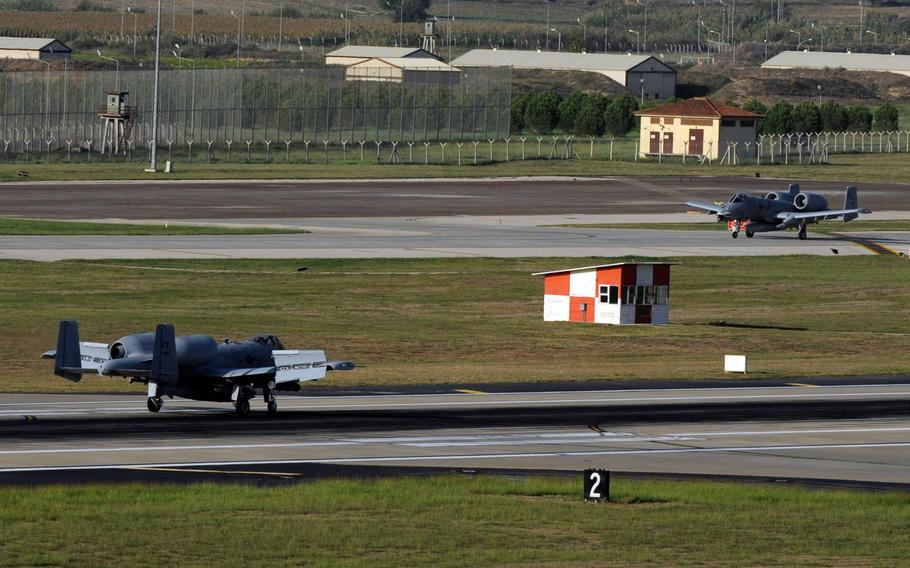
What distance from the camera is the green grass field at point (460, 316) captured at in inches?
2271

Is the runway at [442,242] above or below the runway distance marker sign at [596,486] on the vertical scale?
above

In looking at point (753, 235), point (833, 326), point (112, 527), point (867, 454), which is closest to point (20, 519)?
point (112, 527)

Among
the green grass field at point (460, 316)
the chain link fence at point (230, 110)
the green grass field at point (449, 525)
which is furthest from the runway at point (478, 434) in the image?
the chain link fence at point (230, 110)

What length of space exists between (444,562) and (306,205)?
10414cm

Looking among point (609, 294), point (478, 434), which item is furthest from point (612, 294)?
point (478, 434)

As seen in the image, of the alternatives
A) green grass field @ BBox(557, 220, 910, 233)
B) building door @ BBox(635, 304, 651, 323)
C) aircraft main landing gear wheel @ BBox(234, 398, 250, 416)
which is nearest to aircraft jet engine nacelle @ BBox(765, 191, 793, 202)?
green grass field @ BBox(557, 220, 910, 233)

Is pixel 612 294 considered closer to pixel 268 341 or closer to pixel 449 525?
pixel 268 341

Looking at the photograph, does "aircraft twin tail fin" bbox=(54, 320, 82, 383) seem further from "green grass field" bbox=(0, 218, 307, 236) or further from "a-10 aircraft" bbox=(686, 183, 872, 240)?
"a-10 aircraft" bbox=(686, 183, 872, 240)

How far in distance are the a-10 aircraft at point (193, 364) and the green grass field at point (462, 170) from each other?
109 metres

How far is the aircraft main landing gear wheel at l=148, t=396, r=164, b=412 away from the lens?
4106 cm

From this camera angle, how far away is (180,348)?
3912cm

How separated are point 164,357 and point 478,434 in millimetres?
8507

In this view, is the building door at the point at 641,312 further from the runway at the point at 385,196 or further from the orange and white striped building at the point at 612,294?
the runway at the point at 385,196

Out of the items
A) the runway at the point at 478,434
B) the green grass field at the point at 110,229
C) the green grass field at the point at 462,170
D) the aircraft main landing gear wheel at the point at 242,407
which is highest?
the green grass field at the point at 462,170
